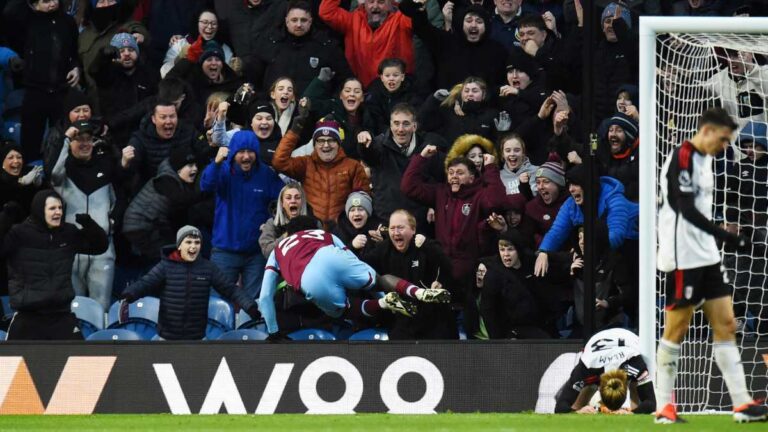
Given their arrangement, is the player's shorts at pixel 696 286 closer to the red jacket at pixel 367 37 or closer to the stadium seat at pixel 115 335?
the stadium seat at pixel 115 335

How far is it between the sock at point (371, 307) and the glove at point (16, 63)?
4.46 metres

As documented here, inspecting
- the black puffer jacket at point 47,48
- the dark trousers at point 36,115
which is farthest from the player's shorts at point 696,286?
the black puffer jacket at point 47,48

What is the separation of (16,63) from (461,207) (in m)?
4.74

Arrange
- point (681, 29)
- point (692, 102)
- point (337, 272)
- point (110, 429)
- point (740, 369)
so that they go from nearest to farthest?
point (740, 369)
point (110, 429)
point (681, 29)
point (692, 102)
point (337, 272)

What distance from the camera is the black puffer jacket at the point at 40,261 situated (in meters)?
12.2

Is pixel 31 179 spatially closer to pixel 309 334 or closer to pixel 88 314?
pixel 88 314

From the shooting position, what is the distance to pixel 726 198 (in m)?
11.5

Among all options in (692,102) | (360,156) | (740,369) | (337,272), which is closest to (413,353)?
(337,272)

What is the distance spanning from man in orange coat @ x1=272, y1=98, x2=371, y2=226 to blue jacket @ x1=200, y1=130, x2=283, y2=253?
24cm

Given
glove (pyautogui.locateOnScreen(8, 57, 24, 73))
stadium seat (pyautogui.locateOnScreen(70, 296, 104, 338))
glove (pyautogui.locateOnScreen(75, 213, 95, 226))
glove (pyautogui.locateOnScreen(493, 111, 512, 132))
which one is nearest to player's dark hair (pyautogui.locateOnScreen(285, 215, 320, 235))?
glove (pyautogui.locateOnScreen(75, 213, 95, 226))

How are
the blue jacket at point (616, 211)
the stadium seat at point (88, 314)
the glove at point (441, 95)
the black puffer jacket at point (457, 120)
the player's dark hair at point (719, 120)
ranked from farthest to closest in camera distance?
the glove at point (441, 95)
the black puffer jacket at point (457, 120)
the stadium seat at point (88, 314)
the blue jacket at point (616, 211)
the player's dark hair at point (719, 120)

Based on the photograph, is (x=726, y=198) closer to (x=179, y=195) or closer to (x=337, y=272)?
(x=337, y=272)

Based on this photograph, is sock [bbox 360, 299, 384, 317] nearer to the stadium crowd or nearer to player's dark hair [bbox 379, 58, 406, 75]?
the stadium crowd

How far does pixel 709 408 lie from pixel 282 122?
4626 millimetres
